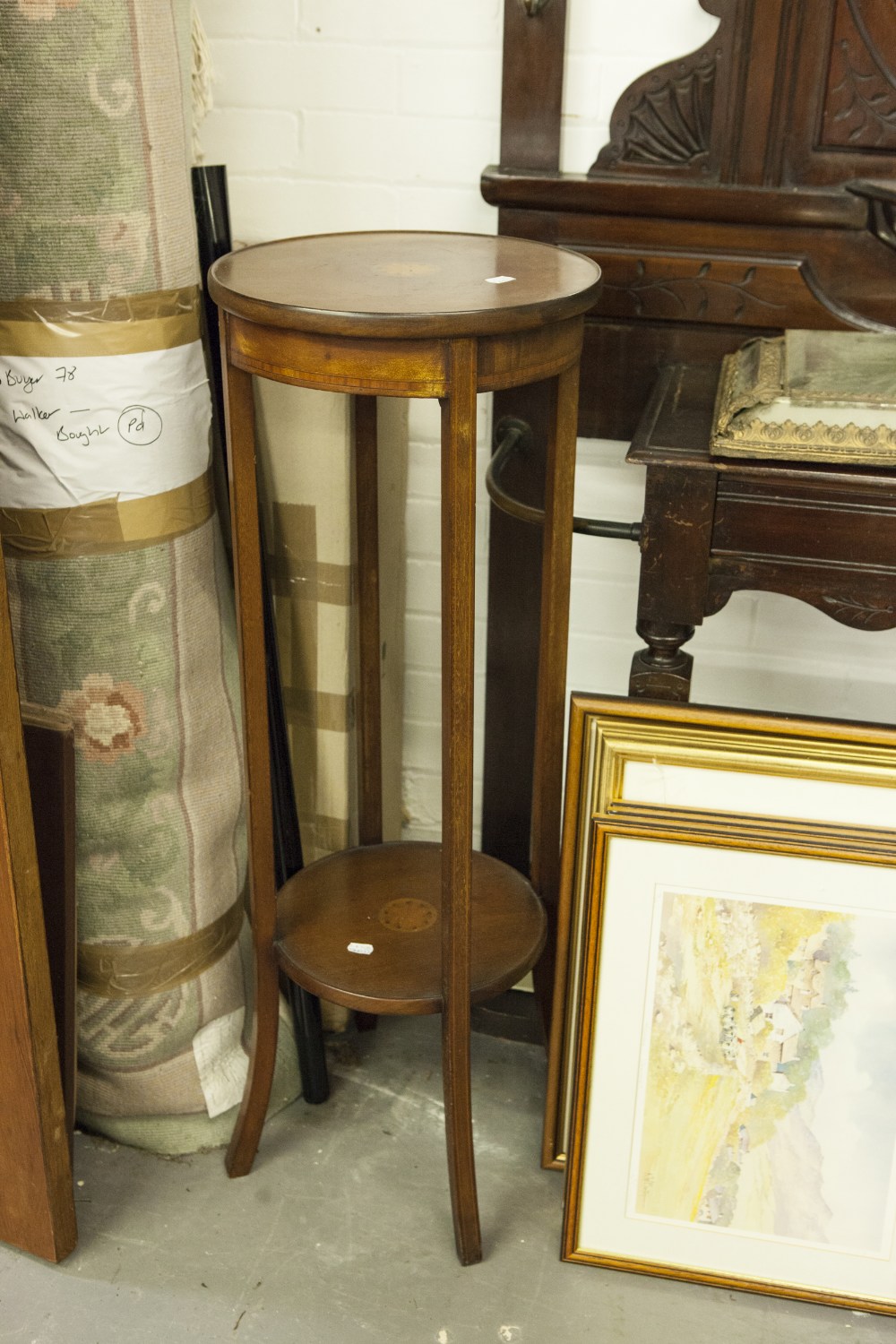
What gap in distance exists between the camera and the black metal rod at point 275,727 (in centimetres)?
144

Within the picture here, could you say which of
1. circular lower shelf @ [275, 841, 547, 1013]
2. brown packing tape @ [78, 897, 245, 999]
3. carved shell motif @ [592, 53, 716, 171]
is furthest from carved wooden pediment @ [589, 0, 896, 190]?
brown packing tape @ [78, 897, 245, 999]

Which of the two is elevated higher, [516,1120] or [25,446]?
[25,446]

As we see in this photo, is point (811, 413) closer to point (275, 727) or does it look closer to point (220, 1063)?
point (275, 727)

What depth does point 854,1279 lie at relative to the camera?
139cm

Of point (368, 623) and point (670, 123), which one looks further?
point (368, 623)

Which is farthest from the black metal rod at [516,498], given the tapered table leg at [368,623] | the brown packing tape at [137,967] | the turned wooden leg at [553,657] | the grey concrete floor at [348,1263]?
the grey concrete floor at [348,1263]

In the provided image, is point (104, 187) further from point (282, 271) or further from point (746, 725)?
point (746, 725)

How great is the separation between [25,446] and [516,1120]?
40.3 inches

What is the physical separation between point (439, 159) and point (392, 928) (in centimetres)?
94

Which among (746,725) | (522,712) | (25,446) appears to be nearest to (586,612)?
(522,712)

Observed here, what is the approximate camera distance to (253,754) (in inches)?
55.6

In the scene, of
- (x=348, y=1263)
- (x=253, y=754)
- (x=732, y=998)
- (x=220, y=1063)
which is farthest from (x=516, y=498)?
(x=348, y=1263)

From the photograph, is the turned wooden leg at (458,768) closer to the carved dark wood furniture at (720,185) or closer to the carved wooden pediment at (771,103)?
the carved dark wood furniture at (720,185)

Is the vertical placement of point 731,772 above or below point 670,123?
below
